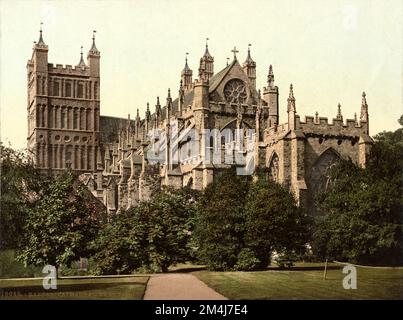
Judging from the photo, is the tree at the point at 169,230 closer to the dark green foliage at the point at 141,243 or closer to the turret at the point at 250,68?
the dark green foliage at the point at 141,243

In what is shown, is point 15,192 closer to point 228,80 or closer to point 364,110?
point 364,110

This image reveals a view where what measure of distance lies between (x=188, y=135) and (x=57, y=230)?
23450 millimetres

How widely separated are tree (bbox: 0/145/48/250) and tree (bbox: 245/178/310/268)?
10527 mm

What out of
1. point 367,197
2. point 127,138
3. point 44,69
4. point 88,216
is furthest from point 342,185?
point 44,69

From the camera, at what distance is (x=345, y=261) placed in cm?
3475

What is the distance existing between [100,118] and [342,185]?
209ft

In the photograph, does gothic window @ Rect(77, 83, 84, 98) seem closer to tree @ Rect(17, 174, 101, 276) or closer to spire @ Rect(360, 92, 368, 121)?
spire @ Rect(360, 92, 368, 121)

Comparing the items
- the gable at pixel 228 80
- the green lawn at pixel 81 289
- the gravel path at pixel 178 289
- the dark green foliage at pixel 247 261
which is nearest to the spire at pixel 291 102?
the dark green foliage at pixel 247 261

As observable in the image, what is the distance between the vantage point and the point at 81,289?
2577 centimetres

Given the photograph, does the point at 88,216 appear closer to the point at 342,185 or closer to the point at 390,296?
the point at 342,185

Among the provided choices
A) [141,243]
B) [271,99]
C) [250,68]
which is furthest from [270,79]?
[141,243]

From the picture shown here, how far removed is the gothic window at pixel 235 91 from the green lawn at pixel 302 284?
30.4 meters

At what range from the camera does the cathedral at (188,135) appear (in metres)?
43.8

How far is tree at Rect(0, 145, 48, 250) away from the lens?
90.6ft
